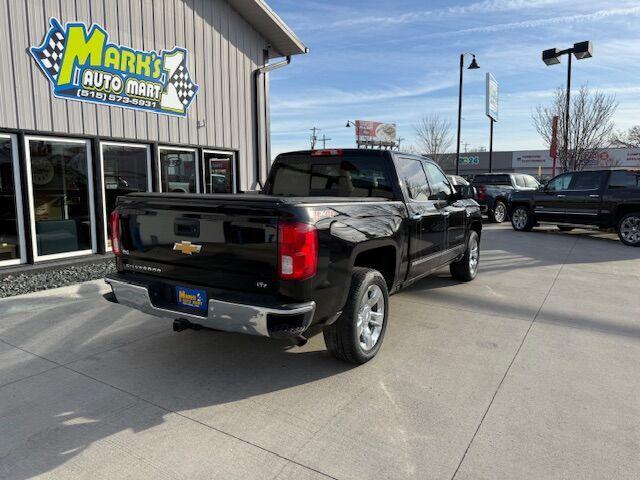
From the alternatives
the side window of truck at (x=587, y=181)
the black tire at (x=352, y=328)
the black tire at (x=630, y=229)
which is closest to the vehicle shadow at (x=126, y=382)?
the black tire at (x=352, y=328)

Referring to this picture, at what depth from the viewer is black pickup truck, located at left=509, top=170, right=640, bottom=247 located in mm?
11492

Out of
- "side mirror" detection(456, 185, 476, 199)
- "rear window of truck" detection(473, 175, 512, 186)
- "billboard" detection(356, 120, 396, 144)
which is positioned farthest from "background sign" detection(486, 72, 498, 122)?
"billboard" detection(356, 120, 396, 144)

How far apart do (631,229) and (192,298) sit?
38.1 feet

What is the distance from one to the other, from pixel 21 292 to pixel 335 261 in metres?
5.05

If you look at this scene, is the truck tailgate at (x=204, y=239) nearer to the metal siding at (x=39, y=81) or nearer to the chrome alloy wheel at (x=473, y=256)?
the metal siding at (x=39, y=81)

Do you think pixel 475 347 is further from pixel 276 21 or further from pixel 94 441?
pixel 276 21

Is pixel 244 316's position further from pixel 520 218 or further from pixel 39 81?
pixel 520 218

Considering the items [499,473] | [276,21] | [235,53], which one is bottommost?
[499,473]

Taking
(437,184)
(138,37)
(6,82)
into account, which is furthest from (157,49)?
(437,184)

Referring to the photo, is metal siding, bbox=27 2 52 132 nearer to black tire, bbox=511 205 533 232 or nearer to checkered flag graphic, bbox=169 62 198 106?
checkered flag graphic, bbox=169 62 198 106

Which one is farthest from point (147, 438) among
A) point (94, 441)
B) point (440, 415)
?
point (440, 415)

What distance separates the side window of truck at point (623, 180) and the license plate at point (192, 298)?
1168 cm

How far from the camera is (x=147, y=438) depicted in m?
3.00

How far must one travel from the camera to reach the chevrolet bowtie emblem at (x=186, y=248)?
3.62 meters
